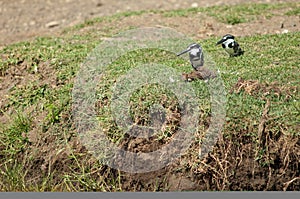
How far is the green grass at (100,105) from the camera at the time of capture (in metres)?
4.50

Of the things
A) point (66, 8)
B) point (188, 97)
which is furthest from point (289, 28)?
point (66, 8)

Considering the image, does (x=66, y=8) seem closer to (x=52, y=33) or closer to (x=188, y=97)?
(x=52, y=33)

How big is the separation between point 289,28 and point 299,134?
7.13 ft

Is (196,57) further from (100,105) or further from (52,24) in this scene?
(52,24)

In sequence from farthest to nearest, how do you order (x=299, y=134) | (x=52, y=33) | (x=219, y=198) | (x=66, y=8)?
(x=66, y=8)
(x=52, y=33)
(x=299, y=134)
(x=219, y=198)

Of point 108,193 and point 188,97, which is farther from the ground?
point 188,97

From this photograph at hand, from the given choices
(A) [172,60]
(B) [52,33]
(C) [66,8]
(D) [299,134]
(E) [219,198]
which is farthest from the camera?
(C) [66,8]

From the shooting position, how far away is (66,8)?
8641mm

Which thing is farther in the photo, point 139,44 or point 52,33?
point 52,33

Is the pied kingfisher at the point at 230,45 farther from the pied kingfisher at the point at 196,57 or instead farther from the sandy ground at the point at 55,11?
the sandy ground at the point at 55,11

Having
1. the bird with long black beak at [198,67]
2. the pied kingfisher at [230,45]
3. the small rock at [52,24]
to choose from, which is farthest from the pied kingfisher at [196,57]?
the small rock at [52,24]

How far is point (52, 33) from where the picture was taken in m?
7.34

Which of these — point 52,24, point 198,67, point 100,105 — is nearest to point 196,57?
point 198,67

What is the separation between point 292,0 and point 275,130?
3.56 metres
